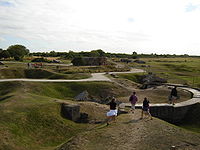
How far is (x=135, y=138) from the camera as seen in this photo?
56.1ft

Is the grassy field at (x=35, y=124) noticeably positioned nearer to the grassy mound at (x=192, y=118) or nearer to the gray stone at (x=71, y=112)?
the gray stone at (x=71, y=112)

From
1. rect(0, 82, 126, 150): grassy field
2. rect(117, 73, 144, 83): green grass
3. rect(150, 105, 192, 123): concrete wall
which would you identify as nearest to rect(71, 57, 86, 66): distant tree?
rect(117, 73, 144, 83): green grass

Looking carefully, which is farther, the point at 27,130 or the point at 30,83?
the point at 30,83

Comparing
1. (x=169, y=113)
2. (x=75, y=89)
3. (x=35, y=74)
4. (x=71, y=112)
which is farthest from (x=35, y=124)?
(x=35, y=74)

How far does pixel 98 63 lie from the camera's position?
77.6 m

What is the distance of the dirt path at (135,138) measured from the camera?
15.9 metres

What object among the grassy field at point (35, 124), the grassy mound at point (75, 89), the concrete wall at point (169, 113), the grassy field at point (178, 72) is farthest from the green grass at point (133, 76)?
the grassy field at point (35, 124)

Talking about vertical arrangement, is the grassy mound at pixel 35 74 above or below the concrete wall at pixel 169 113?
above

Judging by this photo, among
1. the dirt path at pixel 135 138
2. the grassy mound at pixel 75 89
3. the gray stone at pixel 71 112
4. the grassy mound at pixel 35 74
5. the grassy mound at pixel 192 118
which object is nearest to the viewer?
the dirt path at pixel 135 138

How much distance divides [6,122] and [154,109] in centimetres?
1626

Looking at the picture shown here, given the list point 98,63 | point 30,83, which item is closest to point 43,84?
point 30,83

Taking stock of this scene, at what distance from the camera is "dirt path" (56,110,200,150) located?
52.1 ft

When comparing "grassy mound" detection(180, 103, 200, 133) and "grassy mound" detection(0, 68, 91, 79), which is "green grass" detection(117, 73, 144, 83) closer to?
"grassy mound" detection(0, 68, 91, 79)

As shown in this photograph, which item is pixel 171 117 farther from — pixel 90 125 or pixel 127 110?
pixel 90 125
